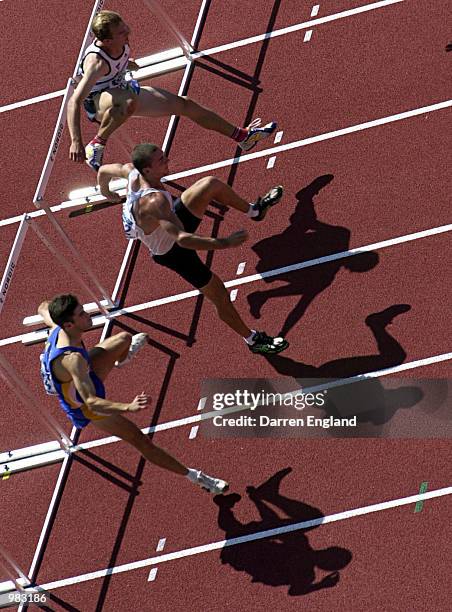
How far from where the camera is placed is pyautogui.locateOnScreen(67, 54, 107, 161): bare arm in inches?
304

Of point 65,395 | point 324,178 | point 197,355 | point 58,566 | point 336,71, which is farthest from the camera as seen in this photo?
point 336,71

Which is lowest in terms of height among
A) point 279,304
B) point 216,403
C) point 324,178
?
point 216,403

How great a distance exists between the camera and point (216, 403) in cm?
802

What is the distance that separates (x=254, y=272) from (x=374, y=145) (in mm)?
1554

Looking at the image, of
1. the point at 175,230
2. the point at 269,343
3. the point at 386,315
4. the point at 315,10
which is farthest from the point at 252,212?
the point at 315,10

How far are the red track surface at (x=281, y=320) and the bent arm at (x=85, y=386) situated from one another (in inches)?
53.9

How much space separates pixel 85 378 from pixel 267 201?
96.2 inches

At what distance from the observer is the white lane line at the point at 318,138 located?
894 cm

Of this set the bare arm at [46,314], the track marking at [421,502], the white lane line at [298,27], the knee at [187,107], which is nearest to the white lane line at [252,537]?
the track marking at [421,502]

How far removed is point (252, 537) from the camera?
744 cm

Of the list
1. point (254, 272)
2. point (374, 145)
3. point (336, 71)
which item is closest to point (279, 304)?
point (254, 272)

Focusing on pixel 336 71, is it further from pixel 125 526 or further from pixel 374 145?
pixel 125 526

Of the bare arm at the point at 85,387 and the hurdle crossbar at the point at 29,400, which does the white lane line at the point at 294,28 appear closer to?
the hurdle crossbar at the point at 29,400

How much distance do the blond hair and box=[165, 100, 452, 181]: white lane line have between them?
5.71 feet
